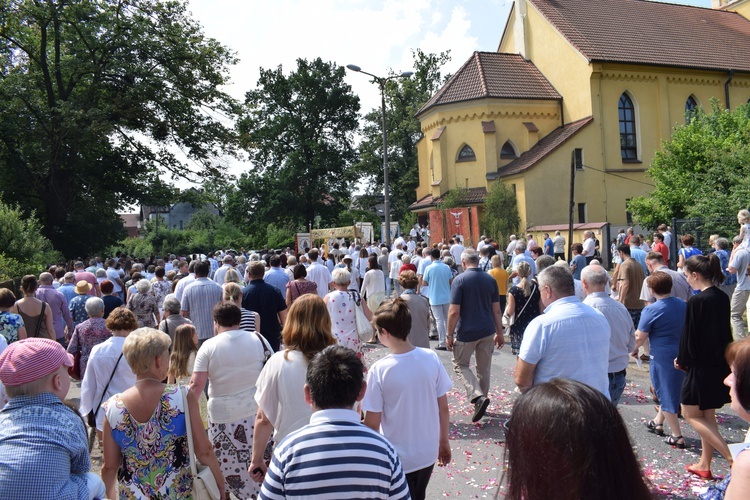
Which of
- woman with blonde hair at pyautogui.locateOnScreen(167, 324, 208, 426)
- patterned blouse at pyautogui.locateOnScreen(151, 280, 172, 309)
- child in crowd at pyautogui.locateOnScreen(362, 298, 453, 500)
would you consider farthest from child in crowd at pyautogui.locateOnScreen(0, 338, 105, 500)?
patterned blouse at pyautogui.locateOnScreen(151, 280, 172, 309)

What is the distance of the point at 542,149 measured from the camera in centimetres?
3406

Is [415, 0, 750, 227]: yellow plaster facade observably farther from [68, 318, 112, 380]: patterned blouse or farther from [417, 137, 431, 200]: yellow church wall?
[68, 318, 112, 380]: patterned blouse

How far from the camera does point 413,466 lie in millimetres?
3822

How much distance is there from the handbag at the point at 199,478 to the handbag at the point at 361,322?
14.5 ft

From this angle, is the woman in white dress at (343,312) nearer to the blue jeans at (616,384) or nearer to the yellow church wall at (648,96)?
the blue jeans at (616,384)

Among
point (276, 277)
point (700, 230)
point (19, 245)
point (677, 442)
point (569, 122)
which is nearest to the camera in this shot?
point (677, 442)

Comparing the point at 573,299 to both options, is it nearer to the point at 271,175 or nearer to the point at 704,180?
the point at 704,180

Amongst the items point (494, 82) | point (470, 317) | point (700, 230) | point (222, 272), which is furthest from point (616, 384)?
point (494, 82)

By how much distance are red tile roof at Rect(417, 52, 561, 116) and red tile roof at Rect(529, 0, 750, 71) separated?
313cm

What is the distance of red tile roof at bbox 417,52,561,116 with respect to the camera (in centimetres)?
3559

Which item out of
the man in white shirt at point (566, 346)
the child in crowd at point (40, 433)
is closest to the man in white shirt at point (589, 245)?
the man in white shirt at point (566, 346)

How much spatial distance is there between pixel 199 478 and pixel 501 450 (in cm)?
405

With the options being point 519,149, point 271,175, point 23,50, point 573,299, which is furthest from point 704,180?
point 271,175

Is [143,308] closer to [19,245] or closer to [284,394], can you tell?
[284,394]
